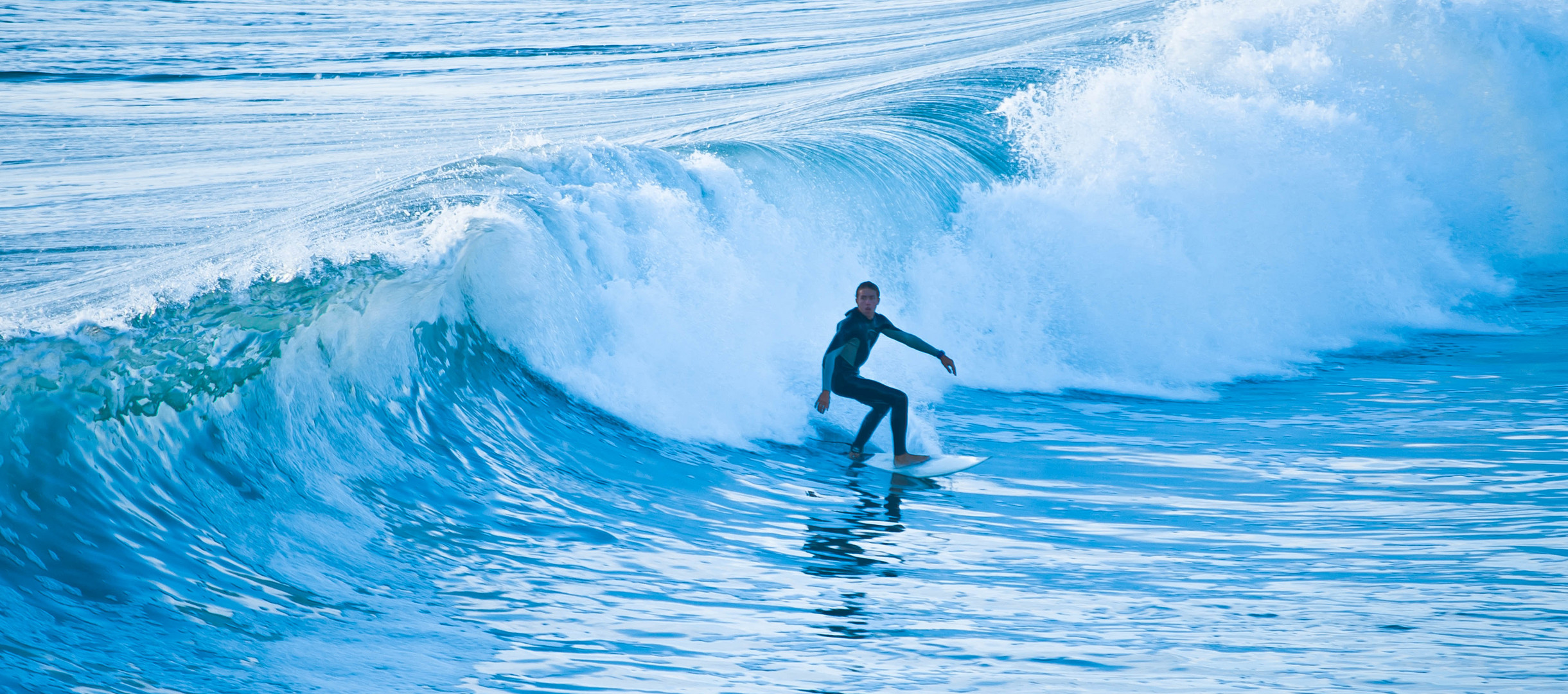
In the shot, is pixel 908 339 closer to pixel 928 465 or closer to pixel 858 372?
pixel 858 372

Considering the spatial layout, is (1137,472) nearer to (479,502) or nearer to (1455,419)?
(1455,419)

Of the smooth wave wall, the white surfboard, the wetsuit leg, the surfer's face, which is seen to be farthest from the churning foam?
the surfer's face

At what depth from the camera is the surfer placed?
22.9 feet

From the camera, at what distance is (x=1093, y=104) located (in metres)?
12.3

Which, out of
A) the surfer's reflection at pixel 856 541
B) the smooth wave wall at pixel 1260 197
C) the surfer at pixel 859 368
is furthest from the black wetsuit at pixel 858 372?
the smooth wave wall at pixel 1260 197

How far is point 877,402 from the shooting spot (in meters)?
7.08

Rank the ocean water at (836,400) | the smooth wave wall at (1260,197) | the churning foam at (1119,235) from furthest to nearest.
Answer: the smooth wave wall at (1260,197)
the churning foam at (1119,235)
the ocean water at (836,400)

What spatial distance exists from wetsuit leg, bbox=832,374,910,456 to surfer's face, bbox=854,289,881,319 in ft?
1.25

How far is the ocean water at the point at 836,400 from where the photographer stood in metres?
4.39

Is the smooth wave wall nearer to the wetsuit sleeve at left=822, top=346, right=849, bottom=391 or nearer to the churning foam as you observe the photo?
the churning foam

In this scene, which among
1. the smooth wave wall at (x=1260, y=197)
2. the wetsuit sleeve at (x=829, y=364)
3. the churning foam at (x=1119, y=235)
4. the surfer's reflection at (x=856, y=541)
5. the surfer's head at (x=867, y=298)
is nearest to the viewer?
the surfer's reflection at (x=856, y=541)

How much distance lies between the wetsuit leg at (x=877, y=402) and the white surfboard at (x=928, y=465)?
0.09m

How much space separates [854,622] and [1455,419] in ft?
17.3

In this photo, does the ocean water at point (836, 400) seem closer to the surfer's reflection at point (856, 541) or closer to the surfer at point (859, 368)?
the surfer's reflection at point (856, 541)
